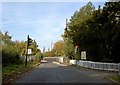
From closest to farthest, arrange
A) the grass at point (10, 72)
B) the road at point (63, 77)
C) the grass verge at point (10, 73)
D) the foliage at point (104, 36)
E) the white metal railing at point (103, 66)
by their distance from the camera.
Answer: the road at point (63, 77), the grass verge at point (10, 73), the grass at point (10, 72), the white metal railing at point (103, 66), the foliage at point (104, 36)

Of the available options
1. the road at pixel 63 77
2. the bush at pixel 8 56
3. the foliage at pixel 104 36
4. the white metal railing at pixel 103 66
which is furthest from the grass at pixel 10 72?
the foliage at pixel 104 36

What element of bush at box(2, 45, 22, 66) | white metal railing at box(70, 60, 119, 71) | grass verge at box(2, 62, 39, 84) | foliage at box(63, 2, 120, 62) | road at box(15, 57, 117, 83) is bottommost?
road at box(15, 57, 117, 83)

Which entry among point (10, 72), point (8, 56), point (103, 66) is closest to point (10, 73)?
point (10, 72)

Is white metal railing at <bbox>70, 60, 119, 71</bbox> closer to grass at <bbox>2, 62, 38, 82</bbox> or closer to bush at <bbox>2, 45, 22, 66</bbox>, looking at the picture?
grass at <bbox>2, 62, 38, 82</bbox>

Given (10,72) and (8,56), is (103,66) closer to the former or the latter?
(10,72)

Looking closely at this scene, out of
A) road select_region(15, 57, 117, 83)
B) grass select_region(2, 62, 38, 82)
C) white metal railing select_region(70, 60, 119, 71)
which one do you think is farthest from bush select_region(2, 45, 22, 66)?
road select_region(15, 57, 117, 83)

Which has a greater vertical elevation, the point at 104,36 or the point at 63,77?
the point at 104,36

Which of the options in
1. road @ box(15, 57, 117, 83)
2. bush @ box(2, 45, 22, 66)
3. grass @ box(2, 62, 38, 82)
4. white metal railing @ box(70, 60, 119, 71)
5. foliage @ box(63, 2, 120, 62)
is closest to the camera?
road @ box(15, 57, 117, 83)

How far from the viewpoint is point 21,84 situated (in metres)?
20.9

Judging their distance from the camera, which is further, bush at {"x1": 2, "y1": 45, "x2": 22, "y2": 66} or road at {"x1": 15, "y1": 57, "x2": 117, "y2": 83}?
bush at {"x1": 2, "y1": 45, "x2": 22, "y2": 66}

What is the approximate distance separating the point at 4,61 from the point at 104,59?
15.5 m

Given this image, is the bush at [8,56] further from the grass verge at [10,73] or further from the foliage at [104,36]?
the foliage at [104,36]

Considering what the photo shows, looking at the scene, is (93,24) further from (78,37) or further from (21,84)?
(21,84)

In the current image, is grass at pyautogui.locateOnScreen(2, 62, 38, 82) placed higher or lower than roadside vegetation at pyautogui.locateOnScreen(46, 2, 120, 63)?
lower
